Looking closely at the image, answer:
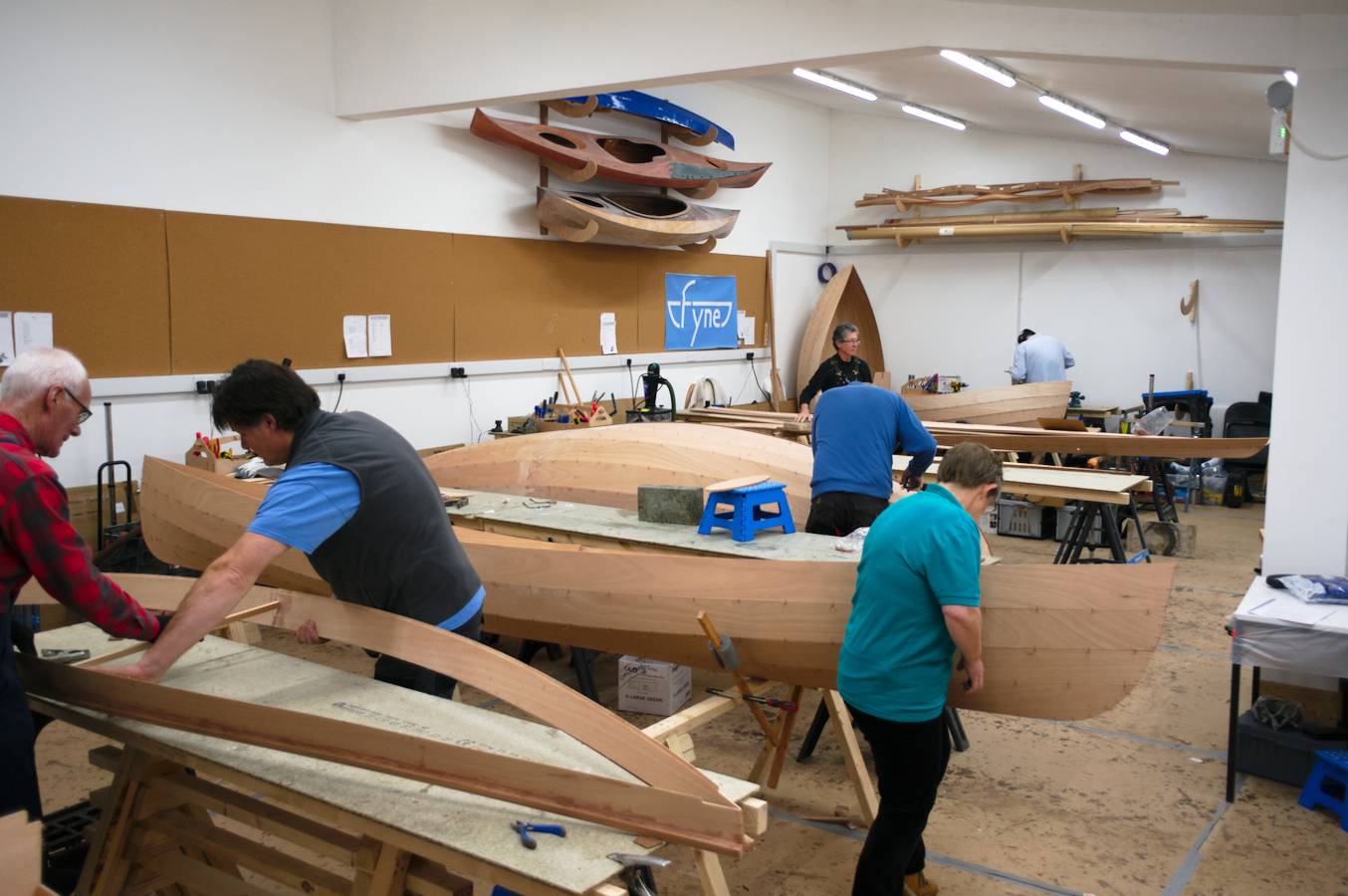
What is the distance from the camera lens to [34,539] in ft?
7.22

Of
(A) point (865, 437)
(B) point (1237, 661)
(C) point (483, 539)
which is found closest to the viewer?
(B) point (1237, 661)

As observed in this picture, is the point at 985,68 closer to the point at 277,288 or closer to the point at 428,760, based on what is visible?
the point at 277,288

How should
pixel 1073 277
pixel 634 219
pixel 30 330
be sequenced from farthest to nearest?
pixel 1073 277 < pixel 634 219 < pixel 30 330

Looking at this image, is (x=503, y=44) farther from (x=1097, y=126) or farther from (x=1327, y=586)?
(x=1097, y=126)

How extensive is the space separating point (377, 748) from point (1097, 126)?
393 inches

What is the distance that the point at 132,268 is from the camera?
577 centimetres

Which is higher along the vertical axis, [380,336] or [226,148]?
[226,148]

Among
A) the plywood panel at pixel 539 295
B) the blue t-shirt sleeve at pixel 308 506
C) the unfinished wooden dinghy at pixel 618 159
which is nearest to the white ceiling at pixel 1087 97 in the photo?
the unfinished wooden dinghy at pixel 618 159

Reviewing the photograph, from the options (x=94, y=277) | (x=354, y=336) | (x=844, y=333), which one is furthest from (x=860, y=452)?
(x=94, y=277)

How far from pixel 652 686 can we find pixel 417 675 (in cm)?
200

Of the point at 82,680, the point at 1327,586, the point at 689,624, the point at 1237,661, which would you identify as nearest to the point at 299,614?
the point at 82,680

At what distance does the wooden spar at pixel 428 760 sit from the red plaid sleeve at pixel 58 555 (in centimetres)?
18

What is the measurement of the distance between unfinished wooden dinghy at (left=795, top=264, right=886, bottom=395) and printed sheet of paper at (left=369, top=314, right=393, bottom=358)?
566 centimetres

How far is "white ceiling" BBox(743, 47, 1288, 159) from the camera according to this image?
283 inches
